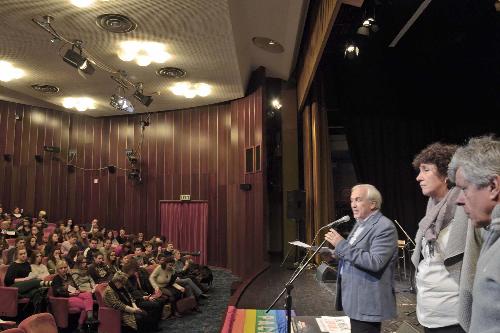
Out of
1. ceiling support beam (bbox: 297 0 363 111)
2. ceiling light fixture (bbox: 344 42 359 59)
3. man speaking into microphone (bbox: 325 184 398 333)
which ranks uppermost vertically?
ceiling light fixture (bbox: 344 42 359 59)

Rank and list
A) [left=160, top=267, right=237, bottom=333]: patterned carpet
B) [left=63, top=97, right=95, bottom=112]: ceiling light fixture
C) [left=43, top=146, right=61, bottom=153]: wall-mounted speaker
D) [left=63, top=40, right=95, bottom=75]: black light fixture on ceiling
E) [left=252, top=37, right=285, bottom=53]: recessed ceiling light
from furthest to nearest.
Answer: [left=43, top=146, right=61, bottom=153]: wall-mounted speaker → [left=63, top=97, right=95, bottom=112]: ceiling light fixture → [left=252, top=37, right=285, bottom=53]: recessed ceiling light → [left=63, top=40, right=95, bottom=75]: black light fixture on ceiling → [left=160, top=267, right=237, bottom=333]: patterned carpet

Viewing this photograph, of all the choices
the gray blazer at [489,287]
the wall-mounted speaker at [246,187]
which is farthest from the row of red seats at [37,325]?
the wall-mounted speaker at [246,187]

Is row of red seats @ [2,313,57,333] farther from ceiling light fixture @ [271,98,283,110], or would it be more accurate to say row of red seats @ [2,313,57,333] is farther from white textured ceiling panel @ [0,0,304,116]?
ceiling light fixture @ [271,98,283,110]

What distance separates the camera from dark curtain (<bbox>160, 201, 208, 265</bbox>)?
31.4 feet

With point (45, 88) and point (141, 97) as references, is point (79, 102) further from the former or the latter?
point (141, 97)

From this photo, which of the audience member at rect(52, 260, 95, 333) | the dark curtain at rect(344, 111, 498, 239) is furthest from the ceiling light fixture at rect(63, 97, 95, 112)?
the dark curtain at rect(344, 111, 498, 239)

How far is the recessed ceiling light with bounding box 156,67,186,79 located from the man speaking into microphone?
5.51 metres

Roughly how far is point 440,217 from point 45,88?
8219mm

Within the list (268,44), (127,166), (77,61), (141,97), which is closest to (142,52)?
(77,61)

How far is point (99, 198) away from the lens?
34.7 feet

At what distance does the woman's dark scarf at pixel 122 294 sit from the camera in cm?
454

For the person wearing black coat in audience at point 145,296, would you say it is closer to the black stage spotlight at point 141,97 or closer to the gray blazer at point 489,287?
the black stage spotlight at point 141,97

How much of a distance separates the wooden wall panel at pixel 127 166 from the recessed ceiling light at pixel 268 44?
2150mm

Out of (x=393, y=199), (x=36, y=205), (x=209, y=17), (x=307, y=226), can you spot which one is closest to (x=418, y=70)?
(x=393, y=199)
